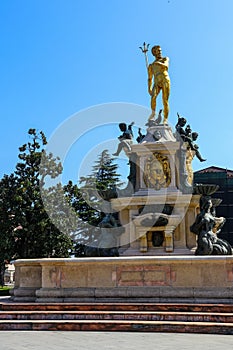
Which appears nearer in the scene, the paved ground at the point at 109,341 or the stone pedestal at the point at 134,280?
the paved ground at the point at 109,341

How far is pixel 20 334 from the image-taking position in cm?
943

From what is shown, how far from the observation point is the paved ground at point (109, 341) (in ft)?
25.4

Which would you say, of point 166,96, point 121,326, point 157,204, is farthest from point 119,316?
point 166,96

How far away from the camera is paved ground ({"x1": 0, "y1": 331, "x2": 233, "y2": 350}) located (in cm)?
773

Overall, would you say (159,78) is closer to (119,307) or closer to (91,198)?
(119,307)

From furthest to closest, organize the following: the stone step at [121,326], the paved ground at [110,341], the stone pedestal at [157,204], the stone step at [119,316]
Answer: the stone pedestal at [157,204]
the stone step at [119,316]
the stone step at [121,326]
the paved ground at [110,341]

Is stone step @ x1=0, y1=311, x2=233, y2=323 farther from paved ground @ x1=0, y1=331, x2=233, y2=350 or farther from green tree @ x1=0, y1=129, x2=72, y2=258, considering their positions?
green tree @ x1=0, y1=129, x2=72, y2=258

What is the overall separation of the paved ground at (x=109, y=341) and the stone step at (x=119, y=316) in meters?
0.91

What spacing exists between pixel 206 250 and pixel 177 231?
2605 millimetres

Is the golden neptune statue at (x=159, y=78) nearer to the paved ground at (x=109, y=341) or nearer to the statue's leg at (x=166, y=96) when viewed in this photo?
the statue's leg at (x=166, y=96)

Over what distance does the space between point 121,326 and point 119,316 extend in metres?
0.67

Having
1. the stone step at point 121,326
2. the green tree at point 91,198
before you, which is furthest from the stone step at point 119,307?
the green tree at point 91,198

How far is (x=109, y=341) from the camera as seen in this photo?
836cm

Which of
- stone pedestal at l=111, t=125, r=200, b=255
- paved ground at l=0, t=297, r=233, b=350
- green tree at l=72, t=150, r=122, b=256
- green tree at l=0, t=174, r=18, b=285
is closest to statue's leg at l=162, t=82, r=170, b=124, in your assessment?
stone pedestal at l=111, t=125, r=200, b=255
